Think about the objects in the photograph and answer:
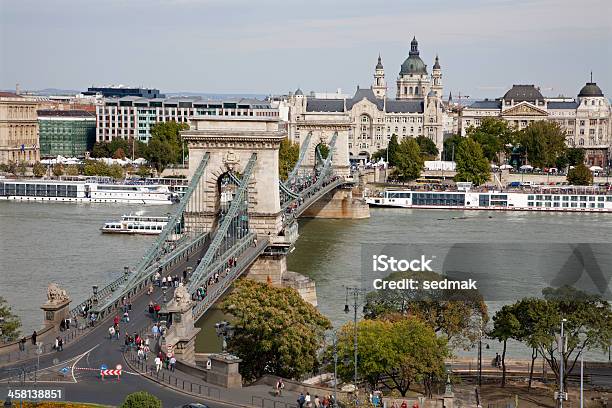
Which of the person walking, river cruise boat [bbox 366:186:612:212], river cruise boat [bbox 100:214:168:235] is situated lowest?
the person walking

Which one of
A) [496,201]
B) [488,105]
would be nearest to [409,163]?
[496,201]

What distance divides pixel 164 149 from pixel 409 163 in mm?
16073

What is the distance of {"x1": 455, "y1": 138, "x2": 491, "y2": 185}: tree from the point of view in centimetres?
7531

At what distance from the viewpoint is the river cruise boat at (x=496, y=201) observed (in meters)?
66.9

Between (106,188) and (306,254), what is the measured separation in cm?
2464

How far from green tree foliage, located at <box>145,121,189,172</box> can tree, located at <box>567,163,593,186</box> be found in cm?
2571

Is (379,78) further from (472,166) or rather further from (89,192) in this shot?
(89,192)

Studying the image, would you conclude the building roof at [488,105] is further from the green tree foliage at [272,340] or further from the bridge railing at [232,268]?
the green tree foliage at [272,340]

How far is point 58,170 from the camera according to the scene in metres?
76.1

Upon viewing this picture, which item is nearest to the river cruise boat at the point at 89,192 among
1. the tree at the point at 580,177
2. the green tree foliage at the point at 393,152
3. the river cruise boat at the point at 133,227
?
the river cruise boat at the point at 133,227

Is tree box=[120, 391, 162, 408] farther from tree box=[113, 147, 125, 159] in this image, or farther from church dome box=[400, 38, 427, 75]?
church dome box=[400, 38, 427, 75]

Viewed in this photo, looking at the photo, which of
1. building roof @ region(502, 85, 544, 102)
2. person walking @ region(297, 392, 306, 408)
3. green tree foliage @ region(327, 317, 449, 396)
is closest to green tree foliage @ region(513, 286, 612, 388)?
green tree foliage @ region(327, 317, 449, 396)

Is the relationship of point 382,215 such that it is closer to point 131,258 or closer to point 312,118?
point 312,118

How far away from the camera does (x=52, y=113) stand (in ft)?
331
